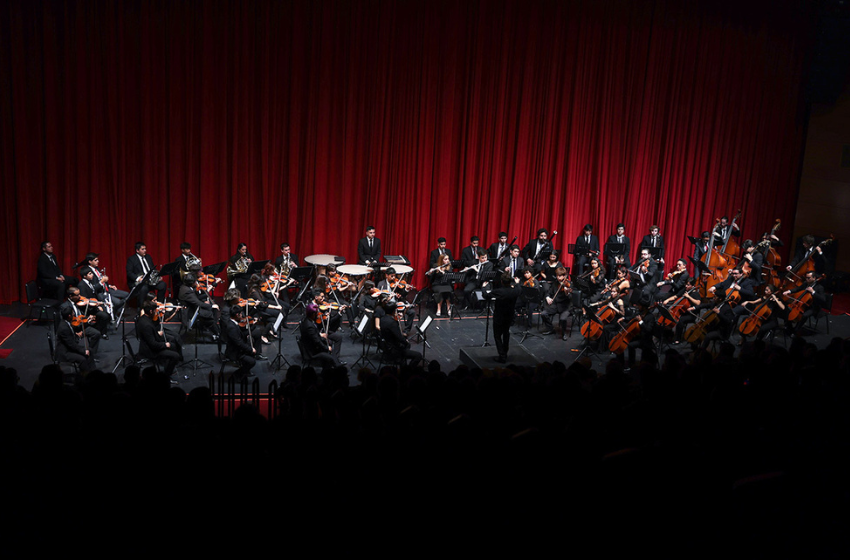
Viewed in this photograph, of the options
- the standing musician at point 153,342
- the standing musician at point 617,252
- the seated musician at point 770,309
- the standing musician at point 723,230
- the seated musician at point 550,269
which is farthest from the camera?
the standing musician at point 723,230

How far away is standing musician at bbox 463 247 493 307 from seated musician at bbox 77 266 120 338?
263 inches

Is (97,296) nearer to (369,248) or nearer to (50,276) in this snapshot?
(50,276)

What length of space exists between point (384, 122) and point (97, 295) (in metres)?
7.21

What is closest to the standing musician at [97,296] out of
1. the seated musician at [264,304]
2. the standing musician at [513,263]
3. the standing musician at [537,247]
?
the seated musician at [264,304]

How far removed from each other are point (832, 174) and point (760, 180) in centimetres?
177

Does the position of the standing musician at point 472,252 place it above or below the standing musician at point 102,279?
above

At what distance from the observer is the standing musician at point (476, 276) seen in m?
13.4

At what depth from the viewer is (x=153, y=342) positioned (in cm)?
884

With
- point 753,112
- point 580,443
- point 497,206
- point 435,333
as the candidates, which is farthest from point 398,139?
point 580,443

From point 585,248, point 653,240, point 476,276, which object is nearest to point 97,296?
point 476,276

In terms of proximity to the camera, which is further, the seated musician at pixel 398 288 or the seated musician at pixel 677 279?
the seated musician at pixel 677 279

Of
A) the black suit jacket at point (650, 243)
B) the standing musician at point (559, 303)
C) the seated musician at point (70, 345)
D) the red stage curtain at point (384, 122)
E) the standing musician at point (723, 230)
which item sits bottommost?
the seated musician at point (70, 345)

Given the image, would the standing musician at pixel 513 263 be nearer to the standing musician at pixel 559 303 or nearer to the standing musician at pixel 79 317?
the standing musician at pixel 559 303

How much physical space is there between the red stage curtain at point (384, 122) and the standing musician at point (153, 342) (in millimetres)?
5309
